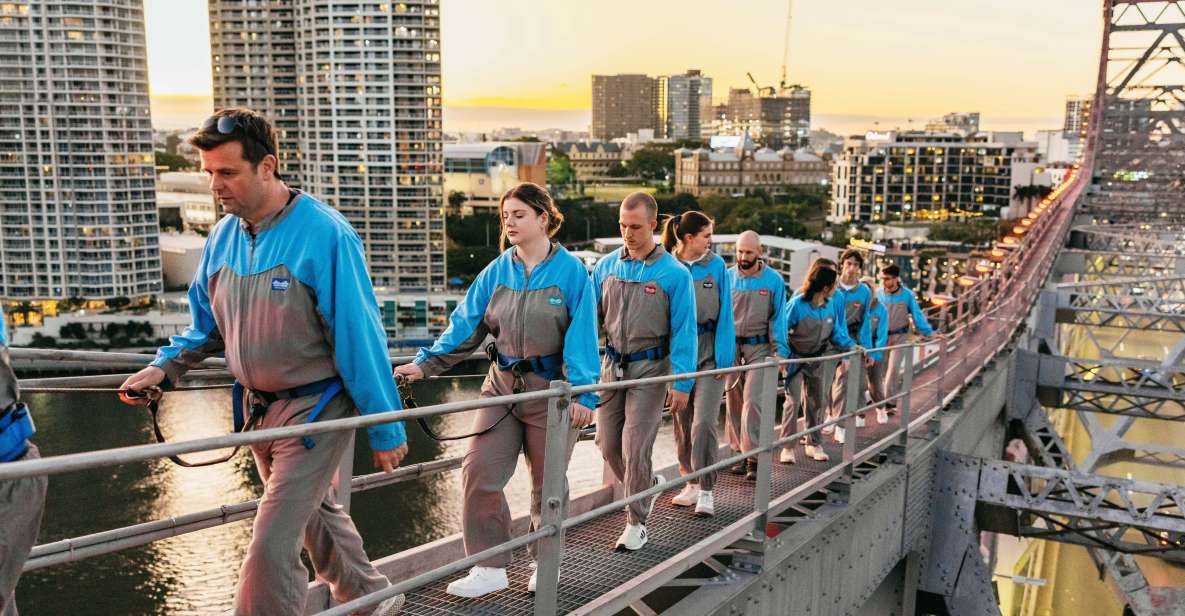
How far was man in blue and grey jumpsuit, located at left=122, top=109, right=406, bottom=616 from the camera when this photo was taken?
8.73ft

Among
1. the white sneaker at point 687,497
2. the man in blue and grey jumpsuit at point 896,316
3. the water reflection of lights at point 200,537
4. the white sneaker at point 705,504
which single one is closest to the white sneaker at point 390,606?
the white sneaker at point 705,504

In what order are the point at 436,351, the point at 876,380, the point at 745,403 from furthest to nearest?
1. the point at 876,380
2. the point at 745,403
3. the point at 436,351

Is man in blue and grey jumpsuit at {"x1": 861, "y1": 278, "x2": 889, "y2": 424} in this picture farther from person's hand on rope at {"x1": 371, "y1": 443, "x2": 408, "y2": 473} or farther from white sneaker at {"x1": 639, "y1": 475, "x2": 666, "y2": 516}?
person's hand on rope at {"x1": 371, "y1": 443, "x2": 408, "y2": 473}

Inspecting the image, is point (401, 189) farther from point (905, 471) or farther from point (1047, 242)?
point (905, 471)

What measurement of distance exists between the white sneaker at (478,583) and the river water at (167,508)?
18641mm

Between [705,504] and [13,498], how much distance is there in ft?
10.1

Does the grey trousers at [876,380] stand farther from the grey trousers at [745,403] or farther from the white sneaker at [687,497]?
the white sneaker at [687,497]

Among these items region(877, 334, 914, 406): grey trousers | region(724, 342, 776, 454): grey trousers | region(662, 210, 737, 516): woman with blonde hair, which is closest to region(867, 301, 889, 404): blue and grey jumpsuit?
region(877, 334, 914, 406): grey trousers

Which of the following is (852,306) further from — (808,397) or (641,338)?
(641,338)

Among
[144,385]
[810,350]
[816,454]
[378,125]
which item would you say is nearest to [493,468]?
[144,385]

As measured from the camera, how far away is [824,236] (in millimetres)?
108125

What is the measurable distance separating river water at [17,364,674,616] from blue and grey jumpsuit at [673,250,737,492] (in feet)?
58.0

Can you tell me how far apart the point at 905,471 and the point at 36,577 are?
25006 millimetres

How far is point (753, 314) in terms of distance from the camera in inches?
230
